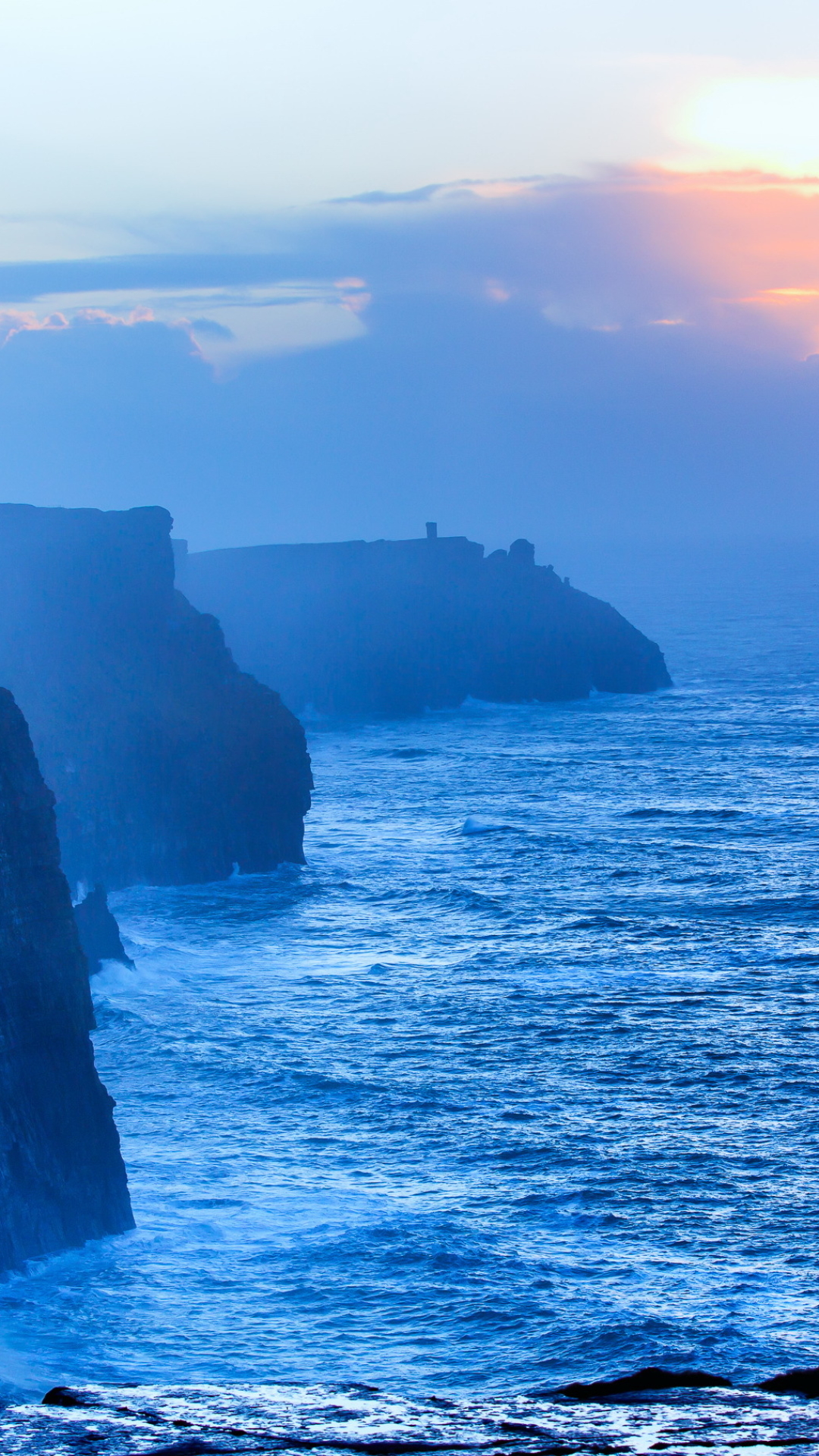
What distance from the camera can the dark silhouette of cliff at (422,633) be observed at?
7121 inches

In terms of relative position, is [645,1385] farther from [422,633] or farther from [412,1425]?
[422,633]

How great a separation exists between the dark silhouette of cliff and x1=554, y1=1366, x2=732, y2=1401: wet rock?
161276mm

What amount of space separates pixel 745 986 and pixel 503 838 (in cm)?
3561

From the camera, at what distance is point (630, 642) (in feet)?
600

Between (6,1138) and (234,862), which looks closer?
(6,1138)

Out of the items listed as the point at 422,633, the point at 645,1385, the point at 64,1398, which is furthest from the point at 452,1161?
the point at 422,633

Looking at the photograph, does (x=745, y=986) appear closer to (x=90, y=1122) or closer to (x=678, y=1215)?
(x=678, y=1215)

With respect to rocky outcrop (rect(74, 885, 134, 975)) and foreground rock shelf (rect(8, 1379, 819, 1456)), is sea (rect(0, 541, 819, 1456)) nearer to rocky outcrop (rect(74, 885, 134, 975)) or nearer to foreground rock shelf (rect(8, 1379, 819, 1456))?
foreground rock shelf (rect(8, 1379, 819, 1456))

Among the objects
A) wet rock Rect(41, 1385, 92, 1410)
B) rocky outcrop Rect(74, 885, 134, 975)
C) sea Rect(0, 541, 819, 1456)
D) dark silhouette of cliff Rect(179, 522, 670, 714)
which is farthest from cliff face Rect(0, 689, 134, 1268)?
Result: dark silhouette of cliff Rect(179, 522, 670, 714)

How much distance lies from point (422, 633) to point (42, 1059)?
14533 centimetres

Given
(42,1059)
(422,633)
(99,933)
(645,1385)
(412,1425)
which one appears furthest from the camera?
(422,633)

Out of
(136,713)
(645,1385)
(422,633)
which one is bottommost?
(645,1385)

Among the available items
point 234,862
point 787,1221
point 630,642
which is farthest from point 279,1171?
point 630,642

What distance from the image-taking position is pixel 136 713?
9725cm
